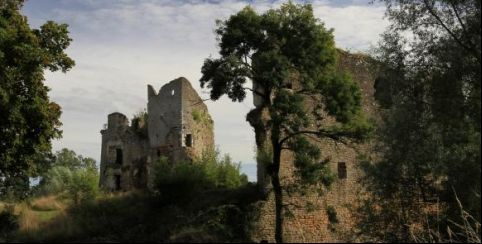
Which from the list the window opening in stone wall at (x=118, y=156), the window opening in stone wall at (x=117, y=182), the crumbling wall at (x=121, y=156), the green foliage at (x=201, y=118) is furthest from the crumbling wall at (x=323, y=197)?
the window opening in stone wall at (x=118, y=156)

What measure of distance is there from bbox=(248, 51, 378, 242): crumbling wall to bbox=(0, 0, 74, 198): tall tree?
27.7 ft

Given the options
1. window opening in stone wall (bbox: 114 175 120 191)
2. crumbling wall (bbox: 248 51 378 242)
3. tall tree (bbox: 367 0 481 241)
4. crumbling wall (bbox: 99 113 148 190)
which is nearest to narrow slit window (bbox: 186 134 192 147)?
crumbling wall (bbox: 99 113 148 190)

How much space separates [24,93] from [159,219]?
745 cm

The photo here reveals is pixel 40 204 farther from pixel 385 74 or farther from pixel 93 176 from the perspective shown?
pixel 385 74

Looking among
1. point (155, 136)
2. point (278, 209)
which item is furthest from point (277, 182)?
point (155, 136)

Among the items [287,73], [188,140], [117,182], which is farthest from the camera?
[117,182]

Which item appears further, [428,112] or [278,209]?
[278,209]

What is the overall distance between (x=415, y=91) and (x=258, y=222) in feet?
24.2

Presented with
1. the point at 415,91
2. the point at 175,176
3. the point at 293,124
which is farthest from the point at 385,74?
the point at 175,176

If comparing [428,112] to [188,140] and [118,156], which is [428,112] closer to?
[188,140]

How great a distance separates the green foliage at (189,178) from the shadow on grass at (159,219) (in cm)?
25

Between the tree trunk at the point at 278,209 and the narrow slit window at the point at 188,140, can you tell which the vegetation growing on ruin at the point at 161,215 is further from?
the narrow slit window at the point at 188,140

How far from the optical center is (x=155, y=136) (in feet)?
115

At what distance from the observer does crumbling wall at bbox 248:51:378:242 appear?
20.1m
